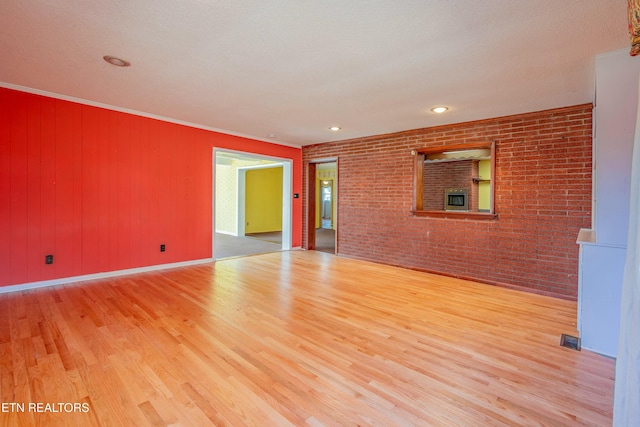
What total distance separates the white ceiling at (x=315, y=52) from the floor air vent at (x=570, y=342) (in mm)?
2296

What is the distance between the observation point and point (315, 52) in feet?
7.98

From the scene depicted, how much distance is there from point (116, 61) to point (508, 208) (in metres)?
4.76

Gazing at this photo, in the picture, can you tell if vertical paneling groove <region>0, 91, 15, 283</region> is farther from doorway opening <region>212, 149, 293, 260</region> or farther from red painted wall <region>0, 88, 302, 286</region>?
doorway opening <region>212, 149, 293, 260</region>

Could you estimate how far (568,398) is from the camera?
Answer: 1.76 meters

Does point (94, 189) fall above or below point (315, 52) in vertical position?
below

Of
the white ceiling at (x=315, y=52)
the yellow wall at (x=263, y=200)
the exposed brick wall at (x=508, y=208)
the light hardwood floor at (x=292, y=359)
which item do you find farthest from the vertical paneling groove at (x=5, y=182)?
the yellow wall at (x=263, y=200)

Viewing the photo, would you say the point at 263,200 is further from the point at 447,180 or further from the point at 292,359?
the point at 292,359

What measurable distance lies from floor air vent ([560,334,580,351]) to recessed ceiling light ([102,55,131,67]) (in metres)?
4.37

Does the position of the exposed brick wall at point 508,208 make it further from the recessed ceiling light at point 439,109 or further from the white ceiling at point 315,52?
the recessed ceiling light at point 439,109

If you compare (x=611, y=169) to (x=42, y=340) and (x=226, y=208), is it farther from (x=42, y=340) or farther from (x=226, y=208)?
(x=226, y=208)

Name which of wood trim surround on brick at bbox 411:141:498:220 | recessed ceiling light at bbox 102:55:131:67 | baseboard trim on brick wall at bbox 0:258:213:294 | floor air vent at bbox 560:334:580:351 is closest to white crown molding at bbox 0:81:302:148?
recessed ceiling light at bbox 102:55:131:67

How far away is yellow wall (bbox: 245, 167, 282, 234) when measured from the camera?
30.9ft

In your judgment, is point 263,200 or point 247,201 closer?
point 247,201

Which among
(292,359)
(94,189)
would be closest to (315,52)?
(292,359)
